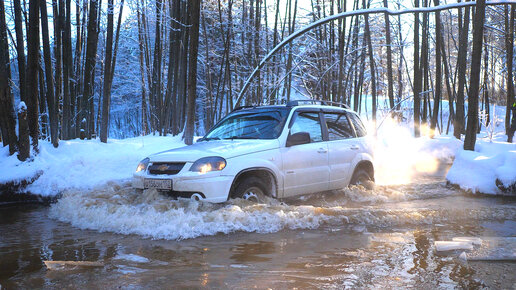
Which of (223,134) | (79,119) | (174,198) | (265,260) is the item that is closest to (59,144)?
(79,119)

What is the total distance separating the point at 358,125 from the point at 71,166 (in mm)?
6346

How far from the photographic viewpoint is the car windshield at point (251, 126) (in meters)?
6.41

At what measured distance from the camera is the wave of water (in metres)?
5.03

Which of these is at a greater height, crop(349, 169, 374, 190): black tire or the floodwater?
crop(349, 169, 374, 190): black tire

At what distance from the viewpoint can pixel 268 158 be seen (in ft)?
19.4

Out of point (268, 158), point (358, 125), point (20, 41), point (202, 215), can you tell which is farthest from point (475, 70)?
point (20, 41)

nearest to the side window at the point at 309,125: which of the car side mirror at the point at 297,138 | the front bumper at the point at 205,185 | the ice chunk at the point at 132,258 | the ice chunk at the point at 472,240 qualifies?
the car side mirror at the point at 297,138

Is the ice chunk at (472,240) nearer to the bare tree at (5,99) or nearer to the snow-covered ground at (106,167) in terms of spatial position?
the snow-covered ground at (106,167)

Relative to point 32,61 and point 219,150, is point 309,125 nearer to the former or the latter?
point 219,150

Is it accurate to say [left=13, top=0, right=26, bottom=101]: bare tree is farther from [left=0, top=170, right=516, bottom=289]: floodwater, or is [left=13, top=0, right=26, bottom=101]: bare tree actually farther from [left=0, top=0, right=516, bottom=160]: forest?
[left=0, top=170, right=516, bottom=289]: floodwater

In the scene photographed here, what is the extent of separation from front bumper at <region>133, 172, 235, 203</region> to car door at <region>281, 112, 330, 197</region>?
3.71 feet

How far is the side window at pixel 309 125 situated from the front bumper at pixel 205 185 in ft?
5.48

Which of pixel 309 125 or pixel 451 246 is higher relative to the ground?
pixel 309 125

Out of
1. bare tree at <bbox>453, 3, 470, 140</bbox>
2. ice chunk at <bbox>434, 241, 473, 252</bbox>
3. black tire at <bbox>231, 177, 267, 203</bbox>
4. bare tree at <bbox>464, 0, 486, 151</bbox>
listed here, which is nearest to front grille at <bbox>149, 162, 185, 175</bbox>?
black tire at <bbox>231, 177, 267, 203</bbox>
